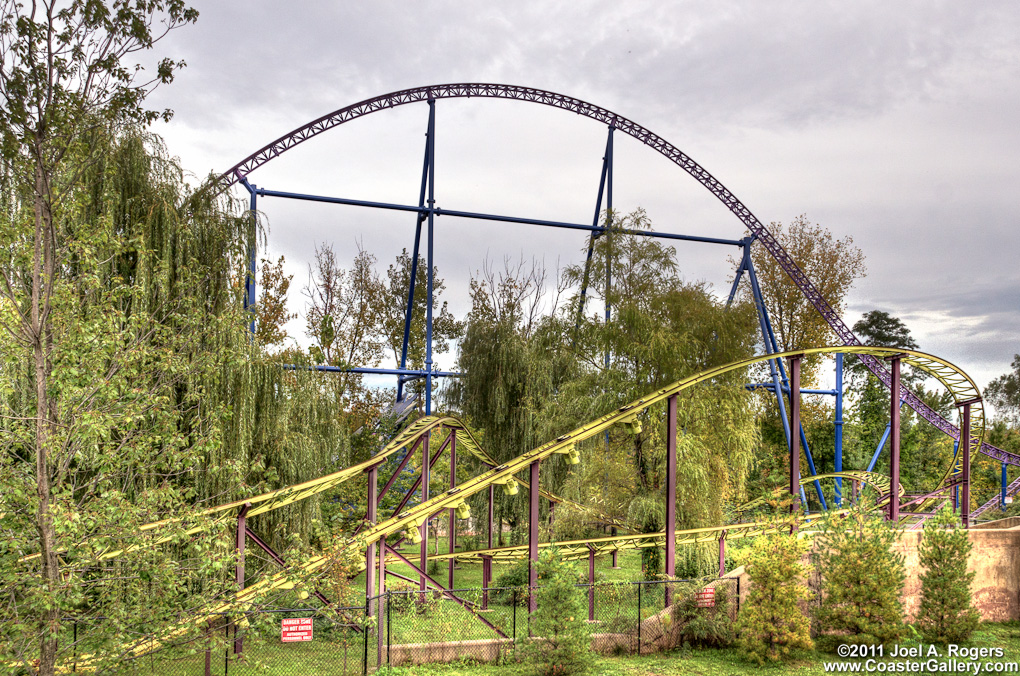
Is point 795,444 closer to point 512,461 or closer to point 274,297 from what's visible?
point 512,461

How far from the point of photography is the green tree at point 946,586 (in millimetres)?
13148

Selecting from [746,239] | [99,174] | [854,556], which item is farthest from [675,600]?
[746,239]

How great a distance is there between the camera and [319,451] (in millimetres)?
14359

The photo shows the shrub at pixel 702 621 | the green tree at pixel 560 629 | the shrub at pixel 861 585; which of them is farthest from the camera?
the shrub at pixel 702 621

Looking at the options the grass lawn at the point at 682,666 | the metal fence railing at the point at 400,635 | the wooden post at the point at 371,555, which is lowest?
the grass lawn at the point at 682,666

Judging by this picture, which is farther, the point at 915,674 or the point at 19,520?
the point at 915,674

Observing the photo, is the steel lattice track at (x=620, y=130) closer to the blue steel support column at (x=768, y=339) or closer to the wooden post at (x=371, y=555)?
the blue steel support column at (x=768, y=339)

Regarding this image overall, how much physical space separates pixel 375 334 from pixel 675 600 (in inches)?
837

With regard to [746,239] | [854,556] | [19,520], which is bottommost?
[854,556]

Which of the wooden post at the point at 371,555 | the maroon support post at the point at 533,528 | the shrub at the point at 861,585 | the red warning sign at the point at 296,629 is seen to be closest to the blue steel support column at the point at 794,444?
the shrub at the point at 861,585

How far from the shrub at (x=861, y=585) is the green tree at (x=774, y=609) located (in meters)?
0.71


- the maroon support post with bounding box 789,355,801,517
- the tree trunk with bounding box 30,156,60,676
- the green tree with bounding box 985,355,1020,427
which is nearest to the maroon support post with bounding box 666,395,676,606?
the maroon support post with bounding box 789,355,801,517

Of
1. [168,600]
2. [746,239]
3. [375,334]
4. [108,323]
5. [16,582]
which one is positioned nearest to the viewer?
[16,582]

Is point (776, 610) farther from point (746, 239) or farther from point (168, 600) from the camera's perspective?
point (746, 239)
